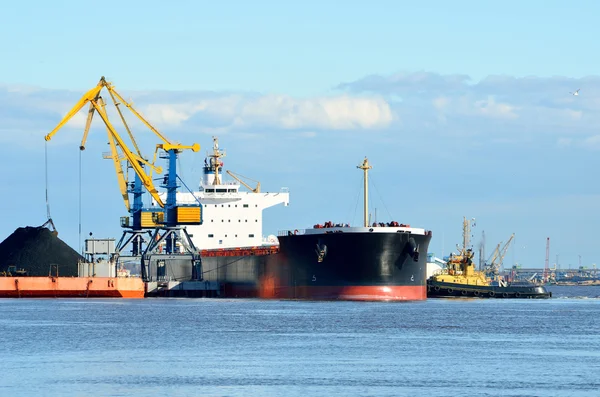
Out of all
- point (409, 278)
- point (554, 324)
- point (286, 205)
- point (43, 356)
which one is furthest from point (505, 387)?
point (286, 205)

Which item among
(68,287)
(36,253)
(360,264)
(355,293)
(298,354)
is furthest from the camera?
(36,253)

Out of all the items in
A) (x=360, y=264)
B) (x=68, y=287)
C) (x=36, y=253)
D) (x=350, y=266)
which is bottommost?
(x=68, y=287)

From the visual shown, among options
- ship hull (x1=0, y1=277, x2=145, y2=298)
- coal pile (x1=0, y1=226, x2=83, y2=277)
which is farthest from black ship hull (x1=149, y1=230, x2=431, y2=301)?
coal pile (x1=0, y1=226, x2=83, y2=277)

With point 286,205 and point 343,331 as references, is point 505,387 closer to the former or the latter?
point 343,331

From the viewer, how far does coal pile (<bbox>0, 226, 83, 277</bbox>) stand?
84188mm

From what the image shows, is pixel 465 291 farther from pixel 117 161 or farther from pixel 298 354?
pixel 298 354

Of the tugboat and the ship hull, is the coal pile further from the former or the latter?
the tugboat

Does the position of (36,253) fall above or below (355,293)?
above

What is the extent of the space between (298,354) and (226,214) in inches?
2083

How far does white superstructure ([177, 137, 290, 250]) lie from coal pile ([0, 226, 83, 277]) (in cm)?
1041

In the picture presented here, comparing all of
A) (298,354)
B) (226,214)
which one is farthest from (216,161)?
(298,354)

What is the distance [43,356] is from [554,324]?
2686cm

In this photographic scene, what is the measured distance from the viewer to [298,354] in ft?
121

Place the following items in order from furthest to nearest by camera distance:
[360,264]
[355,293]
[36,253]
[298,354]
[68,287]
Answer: [36,253]
[68,287]
[355,293]
[360,264]
[298,354]
